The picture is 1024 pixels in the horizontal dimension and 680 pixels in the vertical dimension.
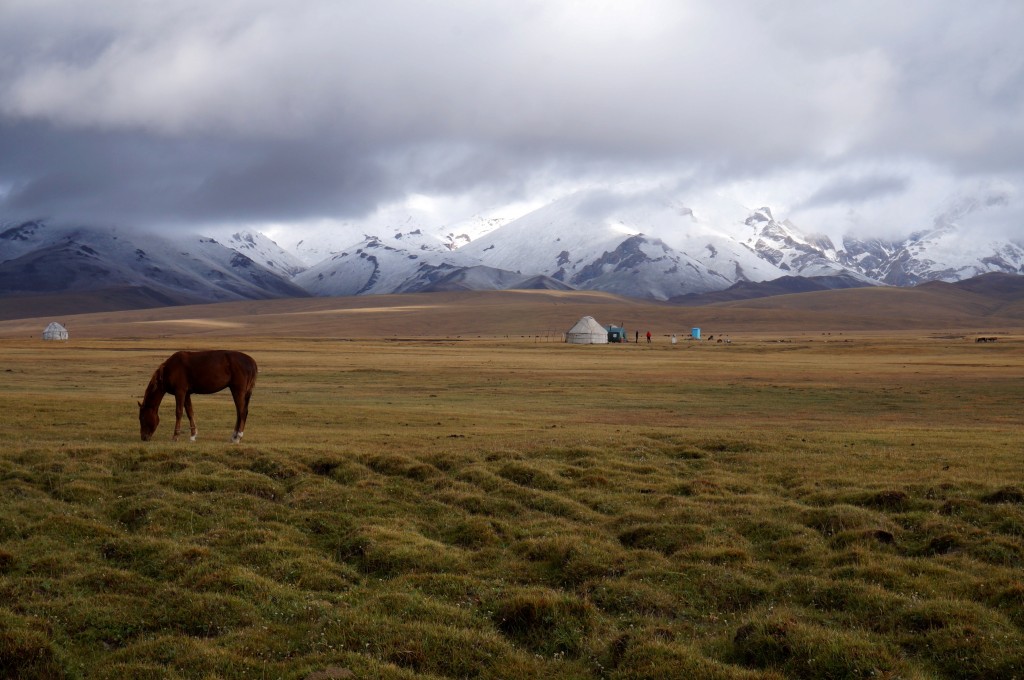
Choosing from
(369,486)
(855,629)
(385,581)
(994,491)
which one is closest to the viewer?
(855,629)

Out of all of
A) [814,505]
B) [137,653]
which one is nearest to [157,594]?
[137,653]

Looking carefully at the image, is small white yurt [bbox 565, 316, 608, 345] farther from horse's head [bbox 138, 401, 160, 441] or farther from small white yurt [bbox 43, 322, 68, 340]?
horse's head [bbox 138, 401, 160, 441]

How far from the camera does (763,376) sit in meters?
57.8

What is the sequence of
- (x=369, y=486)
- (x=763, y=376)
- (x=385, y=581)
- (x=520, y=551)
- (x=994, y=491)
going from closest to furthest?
(x=385, y=581)
(x=520, y=551)
(x=994, y=491)
(x=369, y=486)
(x=763, y=376)

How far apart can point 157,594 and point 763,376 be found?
169 ft

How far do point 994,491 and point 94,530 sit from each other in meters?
15.8

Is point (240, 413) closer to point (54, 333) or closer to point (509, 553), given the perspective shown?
point (509, 553)

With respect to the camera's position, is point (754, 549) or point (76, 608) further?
point (754, 549)

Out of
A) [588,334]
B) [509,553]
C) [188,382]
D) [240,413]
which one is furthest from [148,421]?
[588,334]

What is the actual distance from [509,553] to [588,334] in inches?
4659

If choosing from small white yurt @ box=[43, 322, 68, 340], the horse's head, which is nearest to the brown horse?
the horse's head

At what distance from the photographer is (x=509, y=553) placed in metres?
13.3

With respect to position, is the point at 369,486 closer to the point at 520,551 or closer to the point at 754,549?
the point at 520,551

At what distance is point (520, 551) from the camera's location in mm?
13383
